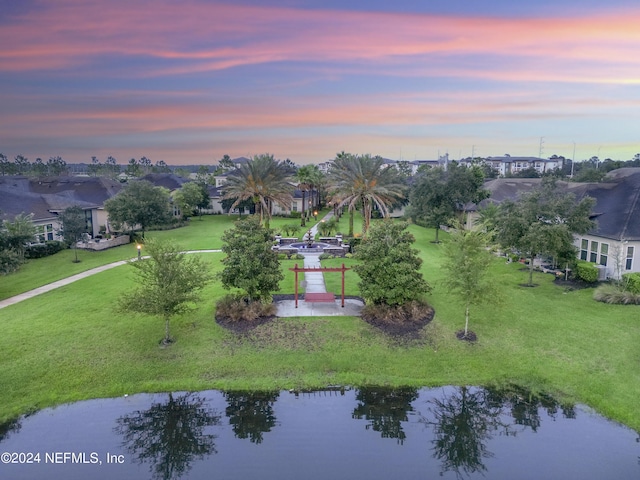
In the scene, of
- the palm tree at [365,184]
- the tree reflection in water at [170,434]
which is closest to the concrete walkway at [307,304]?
the tree reflection in water at [170,434]

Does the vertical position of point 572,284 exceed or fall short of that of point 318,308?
it exceeds it

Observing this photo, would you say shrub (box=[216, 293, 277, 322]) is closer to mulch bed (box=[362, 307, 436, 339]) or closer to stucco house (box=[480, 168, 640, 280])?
mulch bed (box=[362, 307, 436, 339])

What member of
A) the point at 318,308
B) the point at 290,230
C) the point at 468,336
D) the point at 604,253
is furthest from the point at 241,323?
the point at 290,230

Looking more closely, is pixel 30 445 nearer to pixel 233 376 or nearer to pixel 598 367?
pixel 233 376

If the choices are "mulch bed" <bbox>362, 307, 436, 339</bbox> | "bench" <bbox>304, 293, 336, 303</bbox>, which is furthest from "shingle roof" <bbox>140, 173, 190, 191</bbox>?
"mulch bed" <bbox>362, 307, 436, 339</bbox>

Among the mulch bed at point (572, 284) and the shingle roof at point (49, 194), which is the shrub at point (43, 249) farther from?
the mulch bed at point (572, 284)

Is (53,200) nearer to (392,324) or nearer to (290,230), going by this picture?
(290,230)

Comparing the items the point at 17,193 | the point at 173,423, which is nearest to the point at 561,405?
the point at 173,423
